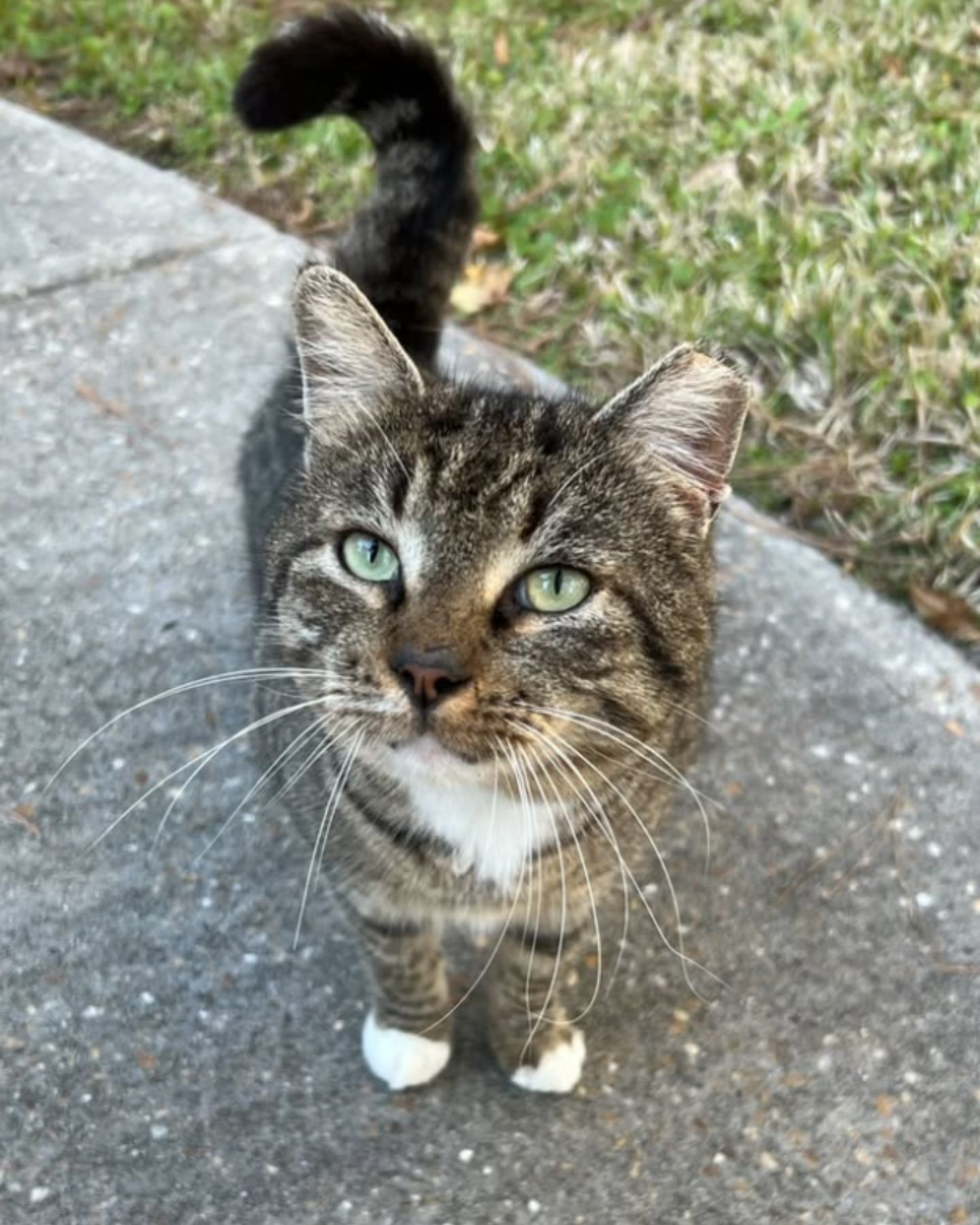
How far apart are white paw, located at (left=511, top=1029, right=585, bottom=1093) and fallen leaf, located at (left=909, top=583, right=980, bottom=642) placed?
→ 1.36 metres

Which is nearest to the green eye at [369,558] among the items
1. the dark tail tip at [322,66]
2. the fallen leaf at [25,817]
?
the dark tail tip at [322,66]

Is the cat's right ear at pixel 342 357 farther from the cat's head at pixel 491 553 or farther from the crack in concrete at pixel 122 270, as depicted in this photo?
the crack in concrete at pixel 122 270

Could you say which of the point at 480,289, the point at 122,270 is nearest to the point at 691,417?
the point at 480,289

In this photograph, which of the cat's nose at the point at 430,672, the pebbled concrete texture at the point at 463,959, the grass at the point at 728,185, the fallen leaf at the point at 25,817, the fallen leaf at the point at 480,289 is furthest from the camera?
the fallen leaf at the point at 480,289

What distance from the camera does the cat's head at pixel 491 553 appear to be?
5.75ft

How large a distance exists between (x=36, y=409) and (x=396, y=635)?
2239 millimetres

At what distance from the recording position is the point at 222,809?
8.97 feet

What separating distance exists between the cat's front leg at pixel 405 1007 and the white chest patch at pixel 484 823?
284mm

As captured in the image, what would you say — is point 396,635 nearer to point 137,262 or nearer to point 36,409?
point 36,409

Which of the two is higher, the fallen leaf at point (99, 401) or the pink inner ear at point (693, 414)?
the pink inner ear at point (693, 414)

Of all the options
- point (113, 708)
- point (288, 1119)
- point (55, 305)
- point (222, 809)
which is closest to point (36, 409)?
point (55, 305)

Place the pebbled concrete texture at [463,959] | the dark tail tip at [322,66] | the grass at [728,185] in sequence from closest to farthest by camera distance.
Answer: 1. the pebbled concrete texture at [463,959]
2. the dark tail tip at [322,66]
3. the grass at [728,185]

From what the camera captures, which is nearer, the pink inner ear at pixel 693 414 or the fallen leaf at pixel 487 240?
the pink inner ear at pixel 693 414


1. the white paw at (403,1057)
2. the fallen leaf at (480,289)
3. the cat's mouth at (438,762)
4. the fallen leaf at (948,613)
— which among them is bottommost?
the white paw at (403,1057)
